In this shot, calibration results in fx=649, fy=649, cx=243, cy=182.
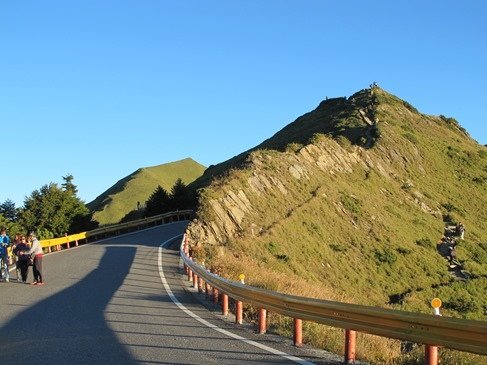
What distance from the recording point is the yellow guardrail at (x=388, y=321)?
5.95 meters

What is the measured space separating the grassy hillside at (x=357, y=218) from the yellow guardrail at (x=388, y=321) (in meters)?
A: 6.95

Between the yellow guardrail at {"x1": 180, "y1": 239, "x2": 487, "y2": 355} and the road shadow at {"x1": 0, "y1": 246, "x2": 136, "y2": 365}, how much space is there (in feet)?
8.05

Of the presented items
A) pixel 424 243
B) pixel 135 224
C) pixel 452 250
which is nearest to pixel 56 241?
pixel 135 224

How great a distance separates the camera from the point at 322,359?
8.23 m

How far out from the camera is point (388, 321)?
720cm

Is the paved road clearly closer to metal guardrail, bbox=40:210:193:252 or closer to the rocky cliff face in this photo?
the rocky cliff face

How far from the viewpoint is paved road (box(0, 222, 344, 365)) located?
27.6 feet

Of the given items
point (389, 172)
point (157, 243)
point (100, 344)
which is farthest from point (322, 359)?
point (389, 172)

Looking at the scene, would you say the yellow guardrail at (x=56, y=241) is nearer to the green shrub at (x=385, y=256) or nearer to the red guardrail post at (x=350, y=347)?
the green shrub at (x=385, y=256)

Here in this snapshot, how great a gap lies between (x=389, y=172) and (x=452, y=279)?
20.1 metres

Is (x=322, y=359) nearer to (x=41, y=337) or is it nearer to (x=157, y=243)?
(x=41, y=337)

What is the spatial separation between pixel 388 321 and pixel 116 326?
5428 millimetres

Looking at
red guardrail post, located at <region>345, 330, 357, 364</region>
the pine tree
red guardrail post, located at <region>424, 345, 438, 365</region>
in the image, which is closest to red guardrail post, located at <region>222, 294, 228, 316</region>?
red guardrail post, located at <region>345, 330, 357, 364</region>

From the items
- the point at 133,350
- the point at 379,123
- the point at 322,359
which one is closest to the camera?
the point at 322,359
